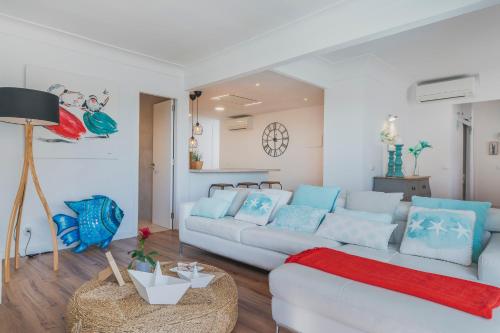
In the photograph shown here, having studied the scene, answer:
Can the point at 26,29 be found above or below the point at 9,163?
above

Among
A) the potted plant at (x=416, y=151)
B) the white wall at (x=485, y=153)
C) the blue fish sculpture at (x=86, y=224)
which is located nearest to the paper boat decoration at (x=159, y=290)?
the blue fish sculpture at (x=86, y=224)

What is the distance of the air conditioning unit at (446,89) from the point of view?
5.06 metres

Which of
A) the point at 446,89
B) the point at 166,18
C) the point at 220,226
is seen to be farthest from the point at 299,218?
the point at 446,89

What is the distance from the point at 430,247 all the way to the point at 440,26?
2.74 metres

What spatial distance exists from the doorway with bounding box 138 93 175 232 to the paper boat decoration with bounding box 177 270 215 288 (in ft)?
10.4

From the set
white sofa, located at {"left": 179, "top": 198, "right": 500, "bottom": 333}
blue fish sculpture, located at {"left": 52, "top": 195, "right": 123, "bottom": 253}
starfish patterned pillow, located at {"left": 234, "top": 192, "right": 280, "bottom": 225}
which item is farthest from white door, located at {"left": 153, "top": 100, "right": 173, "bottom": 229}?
white sofa, located at {"left": 179, "top": 198, "right": 500, "bottom": 333}

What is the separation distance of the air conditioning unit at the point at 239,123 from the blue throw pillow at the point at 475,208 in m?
6.45

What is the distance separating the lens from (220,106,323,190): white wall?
24.4ft

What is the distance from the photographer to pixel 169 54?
437 cm

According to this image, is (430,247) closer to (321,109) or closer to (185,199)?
(185,199)

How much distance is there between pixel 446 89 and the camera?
524 centimetres

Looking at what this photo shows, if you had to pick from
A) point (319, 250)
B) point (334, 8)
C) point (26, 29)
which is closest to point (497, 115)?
point (334, 8)

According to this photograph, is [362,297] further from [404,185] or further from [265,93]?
[265,93]

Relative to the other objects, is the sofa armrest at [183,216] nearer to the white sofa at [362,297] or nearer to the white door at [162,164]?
the white sofa at [362,297]
